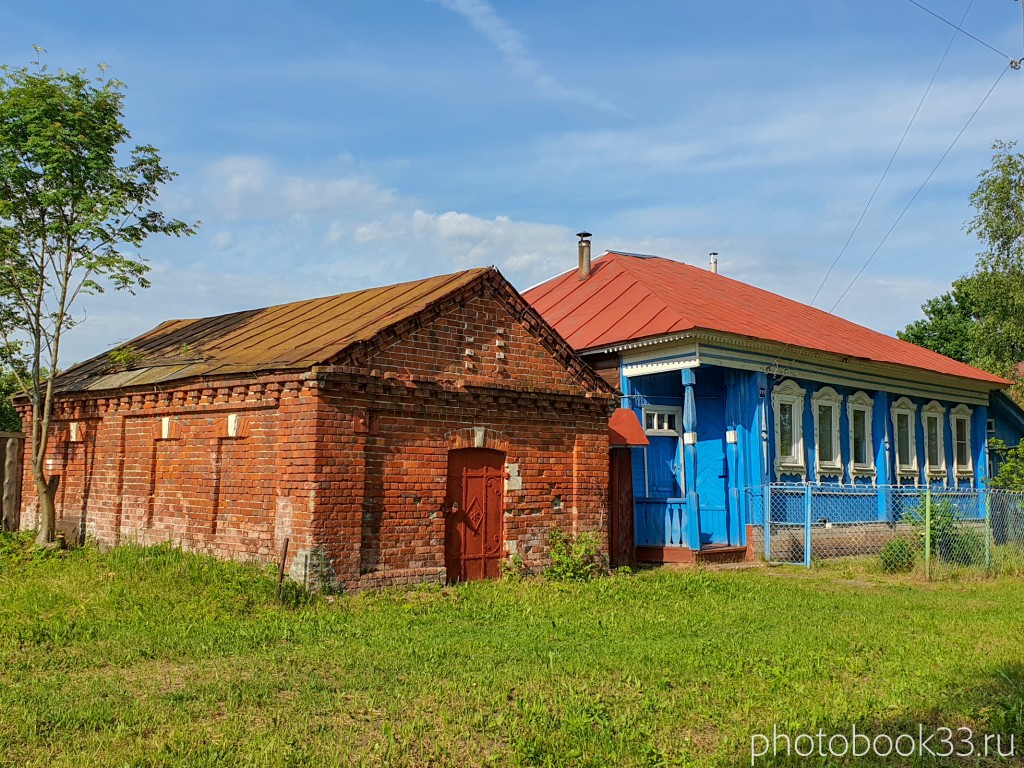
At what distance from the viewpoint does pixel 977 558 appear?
14414mm

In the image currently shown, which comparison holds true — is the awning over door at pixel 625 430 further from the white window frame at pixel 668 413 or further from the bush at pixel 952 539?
the bush at pixel 952 539

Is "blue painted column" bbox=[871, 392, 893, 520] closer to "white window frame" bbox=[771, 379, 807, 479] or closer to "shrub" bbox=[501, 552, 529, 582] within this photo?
"white window frame" bbox=[771, 379, 807, 479]

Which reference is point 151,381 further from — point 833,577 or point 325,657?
point 833,577

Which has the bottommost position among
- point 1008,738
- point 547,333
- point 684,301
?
point 1008,738

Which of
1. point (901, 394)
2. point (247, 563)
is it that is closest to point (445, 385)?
point (247, 563)

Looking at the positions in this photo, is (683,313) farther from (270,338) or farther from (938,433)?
(938,433)

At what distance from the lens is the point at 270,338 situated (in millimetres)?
13141

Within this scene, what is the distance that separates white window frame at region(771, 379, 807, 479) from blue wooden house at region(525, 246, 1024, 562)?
3 centimetres

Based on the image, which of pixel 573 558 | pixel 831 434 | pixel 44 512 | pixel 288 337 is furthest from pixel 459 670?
pixel 831 434

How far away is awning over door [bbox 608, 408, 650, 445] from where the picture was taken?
591 inches

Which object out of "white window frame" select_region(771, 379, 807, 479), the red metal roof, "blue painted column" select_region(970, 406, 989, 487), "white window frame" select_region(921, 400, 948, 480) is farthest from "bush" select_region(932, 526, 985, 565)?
"blue painted column" select_region(970, 406, 989, 487)

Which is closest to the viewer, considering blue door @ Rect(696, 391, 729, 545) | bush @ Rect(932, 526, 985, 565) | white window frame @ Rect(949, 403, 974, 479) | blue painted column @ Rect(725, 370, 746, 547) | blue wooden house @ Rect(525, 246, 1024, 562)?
bush @ Rect(932, 526, 985, 565)

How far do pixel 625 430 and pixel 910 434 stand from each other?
10402mm

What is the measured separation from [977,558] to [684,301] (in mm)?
7132
